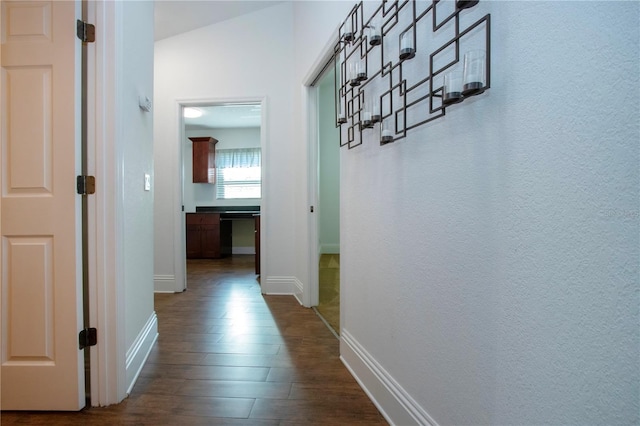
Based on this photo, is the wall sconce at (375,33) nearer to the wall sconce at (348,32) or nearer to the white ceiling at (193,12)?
the wall sconce at (348,32)

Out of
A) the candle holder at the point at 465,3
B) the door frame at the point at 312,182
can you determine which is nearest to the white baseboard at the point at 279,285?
the door frame at the point at 312,182

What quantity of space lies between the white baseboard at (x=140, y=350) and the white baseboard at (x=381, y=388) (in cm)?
116

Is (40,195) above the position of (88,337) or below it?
above

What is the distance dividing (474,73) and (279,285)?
123 inches

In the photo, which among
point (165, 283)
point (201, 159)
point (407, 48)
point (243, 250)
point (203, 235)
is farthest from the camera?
point (243, 250)

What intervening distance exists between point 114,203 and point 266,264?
7.25ft

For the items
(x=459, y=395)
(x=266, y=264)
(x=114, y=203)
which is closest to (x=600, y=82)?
(x=459, y=395)

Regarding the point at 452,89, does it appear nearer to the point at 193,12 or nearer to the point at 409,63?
the point at 409,63

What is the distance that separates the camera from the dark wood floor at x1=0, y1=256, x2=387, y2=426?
1.57 meters

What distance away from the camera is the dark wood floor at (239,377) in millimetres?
1565

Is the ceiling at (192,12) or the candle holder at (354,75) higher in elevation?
the ceiling at (192,12)

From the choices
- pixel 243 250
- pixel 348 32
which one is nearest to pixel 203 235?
pixel 243 250

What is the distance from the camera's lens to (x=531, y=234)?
2.62 feet

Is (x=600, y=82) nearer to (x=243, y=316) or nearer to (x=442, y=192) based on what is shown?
(x=442, y=192)
